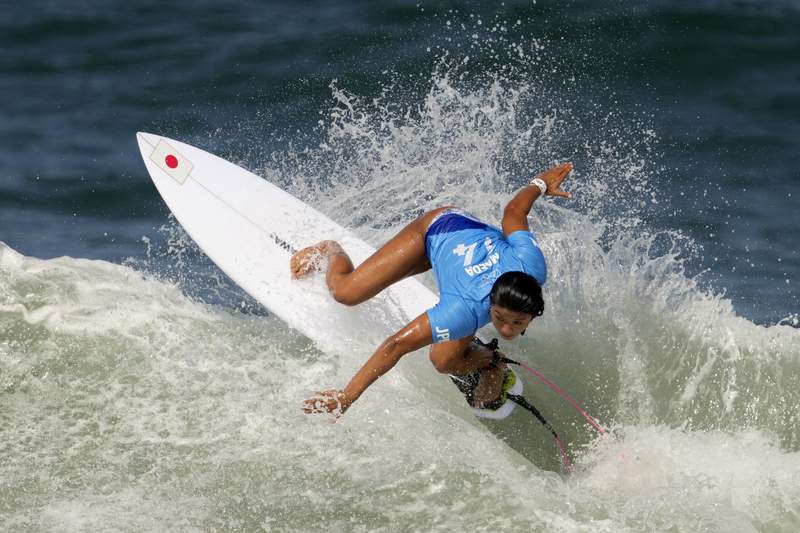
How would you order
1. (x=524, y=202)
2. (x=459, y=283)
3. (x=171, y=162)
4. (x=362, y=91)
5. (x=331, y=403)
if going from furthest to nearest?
(x=362, y=91), (x=171, y=162), (x=524, y=202), (x=459, y=283), (x=331, y=403)

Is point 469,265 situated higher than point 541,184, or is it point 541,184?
point 541,184

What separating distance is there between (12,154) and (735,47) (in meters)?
8.36

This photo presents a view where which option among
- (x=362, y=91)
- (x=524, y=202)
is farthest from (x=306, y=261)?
(x=362, y=91)

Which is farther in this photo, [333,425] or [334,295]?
[334,295]

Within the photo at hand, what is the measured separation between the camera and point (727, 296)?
7805mm

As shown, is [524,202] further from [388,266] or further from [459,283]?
[388,266]

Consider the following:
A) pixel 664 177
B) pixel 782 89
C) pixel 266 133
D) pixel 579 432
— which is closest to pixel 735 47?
pixel 782 89

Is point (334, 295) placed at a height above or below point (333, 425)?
above

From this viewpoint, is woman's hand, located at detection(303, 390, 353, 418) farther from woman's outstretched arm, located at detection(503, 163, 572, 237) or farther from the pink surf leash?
the pink surf leash

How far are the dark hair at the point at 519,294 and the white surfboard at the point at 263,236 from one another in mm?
1842

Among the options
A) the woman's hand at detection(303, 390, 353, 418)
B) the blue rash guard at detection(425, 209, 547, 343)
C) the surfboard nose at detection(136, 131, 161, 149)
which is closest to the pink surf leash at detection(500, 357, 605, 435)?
the blue rash guard at detection(425, 209, 547, 343)

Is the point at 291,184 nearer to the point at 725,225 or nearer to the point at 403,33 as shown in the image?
the point at 725,225

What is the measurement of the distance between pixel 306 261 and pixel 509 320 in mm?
2140

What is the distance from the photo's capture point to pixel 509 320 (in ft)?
15.1
